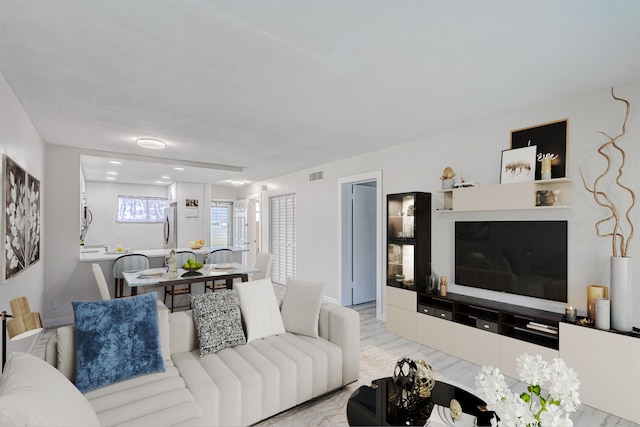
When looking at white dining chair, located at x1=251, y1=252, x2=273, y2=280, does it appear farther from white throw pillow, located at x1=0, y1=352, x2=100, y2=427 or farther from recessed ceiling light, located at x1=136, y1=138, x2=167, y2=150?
white throw pillow, located at x1=0, y1=352, x2=100, y2=427

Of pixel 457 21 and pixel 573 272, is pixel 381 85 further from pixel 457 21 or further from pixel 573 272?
pixel 573 272

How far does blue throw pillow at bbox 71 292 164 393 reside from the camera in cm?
186

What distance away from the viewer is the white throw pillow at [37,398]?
0.94m

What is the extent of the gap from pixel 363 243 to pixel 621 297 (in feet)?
11.8

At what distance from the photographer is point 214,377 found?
202cm

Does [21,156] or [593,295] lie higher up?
[21,156]

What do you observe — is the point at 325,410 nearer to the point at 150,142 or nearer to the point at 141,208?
the point at 150,142

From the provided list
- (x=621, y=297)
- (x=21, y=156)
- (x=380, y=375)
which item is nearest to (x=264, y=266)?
(x=380, y=375)

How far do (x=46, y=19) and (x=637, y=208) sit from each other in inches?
168

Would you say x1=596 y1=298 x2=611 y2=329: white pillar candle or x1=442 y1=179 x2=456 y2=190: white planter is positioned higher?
x1=442 y1=179 x2=456 y2=190: white planter

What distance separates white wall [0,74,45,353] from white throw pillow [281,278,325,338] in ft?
7.03

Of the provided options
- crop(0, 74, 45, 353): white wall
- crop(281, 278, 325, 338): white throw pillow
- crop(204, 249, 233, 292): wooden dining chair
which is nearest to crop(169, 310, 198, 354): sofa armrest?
crop(281, 278, 325, 338): white throw pillow

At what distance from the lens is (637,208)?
2486 mm

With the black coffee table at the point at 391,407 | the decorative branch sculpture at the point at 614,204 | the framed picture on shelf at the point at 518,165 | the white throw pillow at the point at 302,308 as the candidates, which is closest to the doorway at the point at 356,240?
the framed picture on shelf at the point at 518,165
